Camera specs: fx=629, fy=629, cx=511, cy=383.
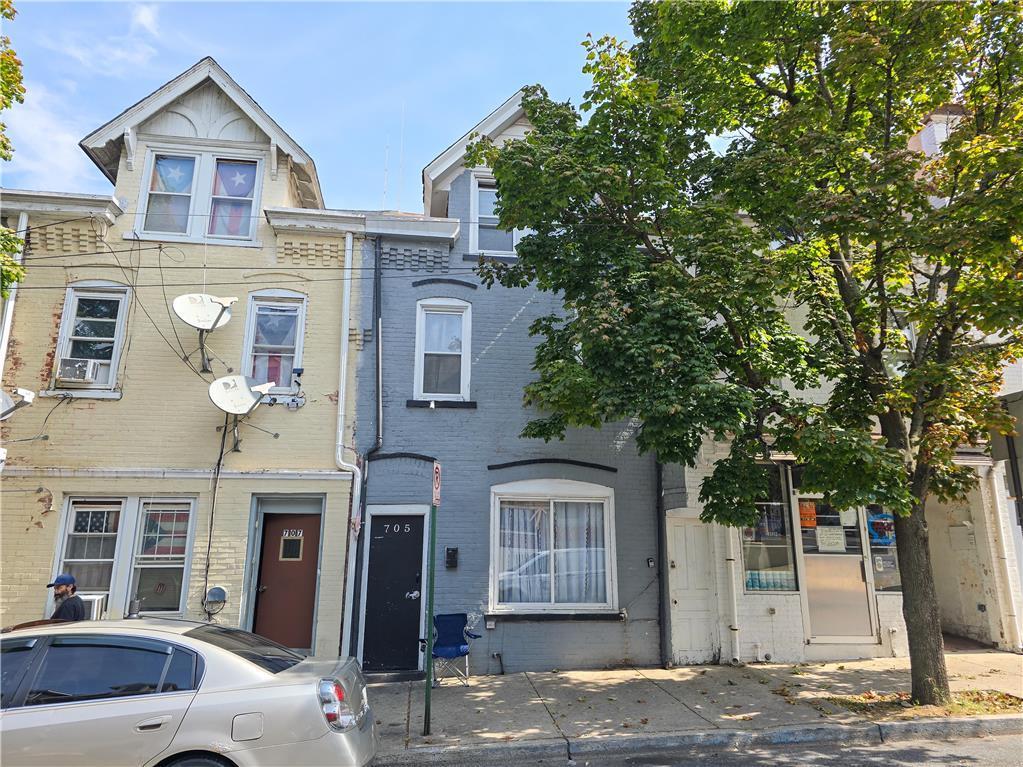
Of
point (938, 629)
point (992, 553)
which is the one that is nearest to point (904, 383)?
point (938, 629)

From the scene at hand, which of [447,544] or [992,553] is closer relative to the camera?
[447,544]

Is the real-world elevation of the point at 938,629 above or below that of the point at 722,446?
below

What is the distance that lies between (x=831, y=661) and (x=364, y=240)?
10.3 m

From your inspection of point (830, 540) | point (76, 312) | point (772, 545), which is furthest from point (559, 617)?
point (76, 312)

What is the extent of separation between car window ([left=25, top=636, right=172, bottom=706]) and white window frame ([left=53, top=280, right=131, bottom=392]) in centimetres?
603

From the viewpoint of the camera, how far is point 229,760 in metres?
4.42

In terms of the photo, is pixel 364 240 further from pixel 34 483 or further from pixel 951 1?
pixel 951 1

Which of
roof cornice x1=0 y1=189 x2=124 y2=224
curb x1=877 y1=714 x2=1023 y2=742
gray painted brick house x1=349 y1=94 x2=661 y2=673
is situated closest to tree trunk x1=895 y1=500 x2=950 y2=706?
curb x1=877 y1=714 x2=1023 y2=742

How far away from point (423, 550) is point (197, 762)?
5195mm

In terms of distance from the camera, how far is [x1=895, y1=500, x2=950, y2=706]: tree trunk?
743 centimetres

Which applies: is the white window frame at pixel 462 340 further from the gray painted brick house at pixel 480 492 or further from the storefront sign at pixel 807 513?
the storefront sign at pixel 807 513

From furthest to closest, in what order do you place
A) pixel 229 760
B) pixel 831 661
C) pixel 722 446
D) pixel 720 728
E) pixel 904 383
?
pixel 722 446, pixel 831 661, pixel 904 383, pixel 720 728, pixel 229 760

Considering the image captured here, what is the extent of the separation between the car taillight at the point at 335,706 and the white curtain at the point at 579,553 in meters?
5.51

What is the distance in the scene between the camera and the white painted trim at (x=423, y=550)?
9211 mm
